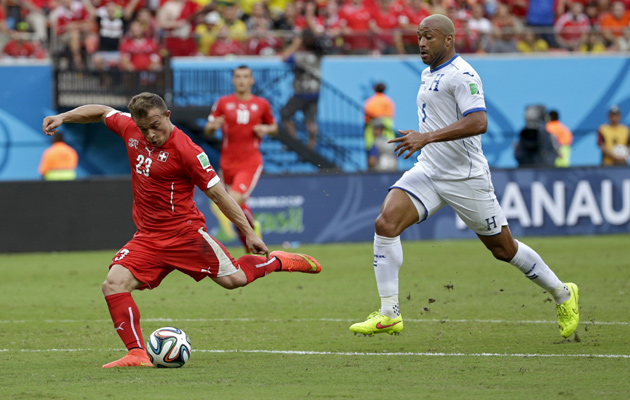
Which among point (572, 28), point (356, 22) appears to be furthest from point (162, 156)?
point (572, 28)

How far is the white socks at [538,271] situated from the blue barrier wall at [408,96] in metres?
14.4

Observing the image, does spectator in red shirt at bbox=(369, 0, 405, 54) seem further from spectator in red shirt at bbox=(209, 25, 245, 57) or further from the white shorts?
the white shorts

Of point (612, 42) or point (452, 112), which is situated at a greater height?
point (452, 112)

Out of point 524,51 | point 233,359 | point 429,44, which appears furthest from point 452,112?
point 524,51

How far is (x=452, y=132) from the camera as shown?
24.8ft

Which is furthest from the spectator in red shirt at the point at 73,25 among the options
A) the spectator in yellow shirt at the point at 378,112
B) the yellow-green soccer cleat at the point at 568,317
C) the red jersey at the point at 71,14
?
the yellow-green soccer cleat at the point at 568,317

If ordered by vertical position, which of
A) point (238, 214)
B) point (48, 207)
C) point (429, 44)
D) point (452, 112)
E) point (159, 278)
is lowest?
point (48, 207)

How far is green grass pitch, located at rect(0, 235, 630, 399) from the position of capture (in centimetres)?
630

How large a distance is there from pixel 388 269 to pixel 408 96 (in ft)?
54.3

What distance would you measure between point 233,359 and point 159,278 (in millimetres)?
823

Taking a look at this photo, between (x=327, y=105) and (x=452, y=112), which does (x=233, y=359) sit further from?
(x=327, y=105)

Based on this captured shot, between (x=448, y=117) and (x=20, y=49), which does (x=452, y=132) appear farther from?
(x=20, y=49)

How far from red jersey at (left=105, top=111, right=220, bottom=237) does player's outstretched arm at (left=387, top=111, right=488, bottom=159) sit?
1468 millimetres

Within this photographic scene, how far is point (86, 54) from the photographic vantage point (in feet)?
72.5
